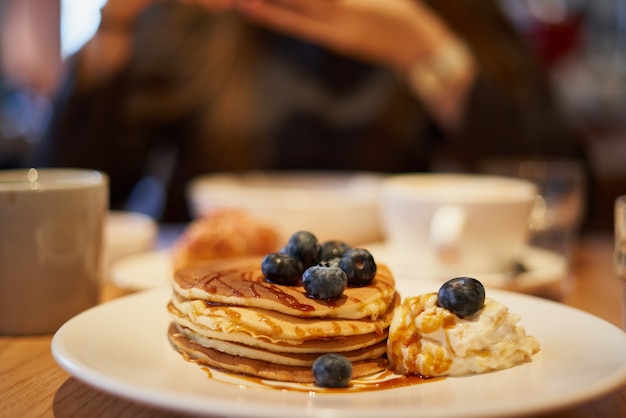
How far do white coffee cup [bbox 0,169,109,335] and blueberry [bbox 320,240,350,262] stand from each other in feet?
1.07

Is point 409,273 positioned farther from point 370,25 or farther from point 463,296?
point 370,25

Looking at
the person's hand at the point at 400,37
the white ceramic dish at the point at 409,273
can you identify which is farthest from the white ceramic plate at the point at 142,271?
the person's hand at the point at 400,37

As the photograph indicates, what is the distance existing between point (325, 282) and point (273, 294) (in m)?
0.06

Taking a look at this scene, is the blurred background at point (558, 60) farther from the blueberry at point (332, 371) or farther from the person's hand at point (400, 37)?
the blueberry at point (332, 371)

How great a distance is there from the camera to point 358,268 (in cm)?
75

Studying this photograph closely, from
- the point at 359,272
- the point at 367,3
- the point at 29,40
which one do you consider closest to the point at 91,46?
the point at 367,3

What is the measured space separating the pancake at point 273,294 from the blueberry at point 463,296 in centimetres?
7

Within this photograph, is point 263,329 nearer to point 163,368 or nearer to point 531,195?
point 163,368

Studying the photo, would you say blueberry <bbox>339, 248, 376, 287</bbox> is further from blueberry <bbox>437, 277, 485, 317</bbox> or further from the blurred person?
the blurred person

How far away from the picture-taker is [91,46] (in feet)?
7.73

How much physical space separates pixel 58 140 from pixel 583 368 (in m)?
2.03

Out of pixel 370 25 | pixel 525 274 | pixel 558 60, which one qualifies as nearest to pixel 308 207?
pixel 525 274

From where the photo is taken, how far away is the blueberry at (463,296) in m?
0.69

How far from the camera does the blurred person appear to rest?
2209mm
